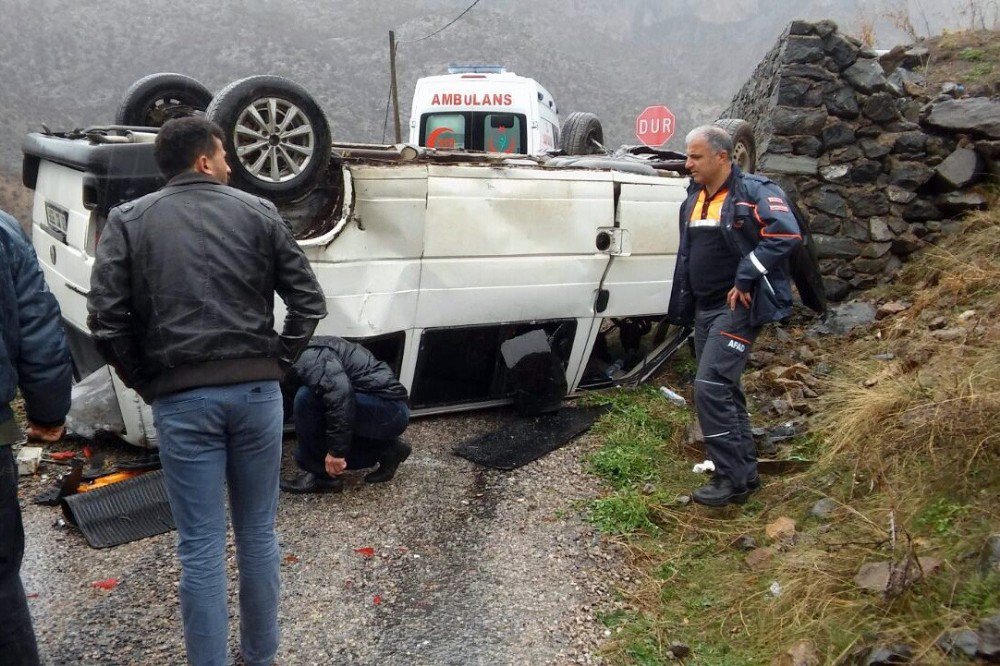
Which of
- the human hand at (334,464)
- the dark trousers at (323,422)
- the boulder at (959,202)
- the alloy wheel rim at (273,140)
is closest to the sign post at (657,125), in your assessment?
the boulder at (959,202)

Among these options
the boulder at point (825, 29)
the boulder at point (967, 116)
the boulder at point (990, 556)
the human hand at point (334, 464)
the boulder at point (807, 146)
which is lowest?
the human hand at point (334, 464)

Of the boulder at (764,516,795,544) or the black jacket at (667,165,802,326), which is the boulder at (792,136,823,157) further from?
the boulder at (764,516,795,544)

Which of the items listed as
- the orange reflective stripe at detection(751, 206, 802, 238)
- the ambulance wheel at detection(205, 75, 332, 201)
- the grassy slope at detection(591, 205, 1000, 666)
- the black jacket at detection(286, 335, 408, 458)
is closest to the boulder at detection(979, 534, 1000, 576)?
the grassy slope at detection(591, 205, 1000, 666)

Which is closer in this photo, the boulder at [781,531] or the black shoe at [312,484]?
the boulder at [781,531]

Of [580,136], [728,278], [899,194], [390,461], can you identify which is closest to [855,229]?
[899,194]

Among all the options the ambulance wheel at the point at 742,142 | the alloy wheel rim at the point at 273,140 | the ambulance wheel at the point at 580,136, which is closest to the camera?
the alloy wheel rim at the point at 273,140

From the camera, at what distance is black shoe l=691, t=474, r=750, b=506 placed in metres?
4.02

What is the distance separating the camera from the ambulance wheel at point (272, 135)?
418cm

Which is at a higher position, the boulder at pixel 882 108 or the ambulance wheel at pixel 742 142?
the boulder at pixel 882 108

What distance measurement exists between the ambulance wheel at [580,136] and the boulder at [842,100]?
208 centimetres

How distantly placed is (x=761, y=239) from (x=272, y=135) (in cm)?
250

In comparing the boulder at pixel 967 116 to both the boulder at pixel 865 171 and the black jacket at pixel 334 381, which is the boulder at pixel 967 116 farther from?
the black jacket at pixel 334 381

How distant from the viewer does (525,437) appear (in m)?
5.17

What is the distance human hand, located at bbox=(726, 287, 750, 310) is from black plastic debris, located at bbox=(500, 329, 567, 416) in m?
1.59
